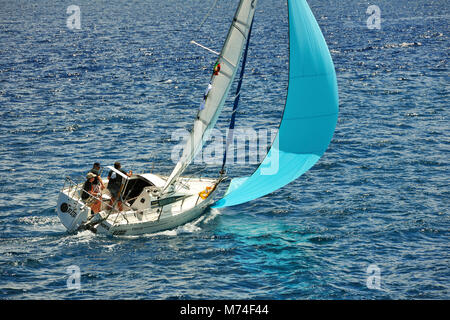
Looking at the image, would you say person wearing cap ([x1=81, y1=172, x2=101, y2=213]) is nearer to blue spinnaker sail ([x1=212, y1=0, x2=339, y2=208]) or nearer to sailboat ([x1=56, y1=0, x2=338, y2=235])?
sailboat ([x1=56, y1=0, x2=338, y2=235])

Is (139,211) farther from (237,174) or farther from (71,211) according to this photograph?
(237,174)

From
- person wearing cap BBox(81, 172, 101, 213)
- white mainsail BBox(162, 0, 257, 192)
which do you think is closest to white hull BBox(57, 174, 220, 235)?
person wearing cap BBox(81, 172, 101, 213)

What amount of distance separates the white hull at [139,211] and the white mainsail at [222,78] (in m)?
0.97

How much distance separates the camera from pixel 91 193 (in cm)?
2866

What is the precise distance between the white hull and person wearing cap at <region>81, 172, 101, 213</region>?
0.26 m

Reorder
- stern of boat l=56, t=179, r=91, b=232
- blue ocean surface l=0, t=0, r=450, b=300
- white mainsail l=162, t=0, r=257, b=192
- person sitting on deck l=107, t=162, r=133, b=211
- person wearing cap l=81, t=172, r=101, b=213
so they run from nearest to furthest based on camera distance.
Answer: blue ocean surface l=0, t=0, r=450, b=300 → stern of boat l=56, t=179, r=91, b=232 → white mainsail l=162, t=0, r=257, b=192 → person wearing cap l=81, t=172, r=101, b=213 → person sitting on deck l=107, t=162, r=133, b=211

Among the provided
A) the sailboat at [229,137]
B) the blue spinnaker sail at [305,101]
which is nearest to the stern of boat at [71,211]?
the sailboat at [229,137]

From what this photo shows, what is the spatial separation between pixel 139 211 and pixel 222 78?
7251 millimetres

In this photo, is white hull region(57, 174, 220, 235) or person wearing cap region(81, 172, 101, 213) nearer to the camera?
white hull region(57, 174, 220, 235)

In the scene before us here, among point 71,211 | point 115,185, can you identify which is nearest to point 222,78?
point 115,185

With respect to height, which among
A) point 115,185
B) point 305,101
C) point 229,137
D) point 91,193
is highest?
point 305,101

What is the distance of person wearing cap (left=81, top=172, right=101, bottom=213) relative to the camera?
28.5 meters

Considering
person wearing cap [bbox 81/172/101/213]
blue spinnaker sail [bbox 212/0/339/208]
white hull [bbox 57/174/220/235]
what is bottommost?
white hull [bbox 57/174/220/235]
